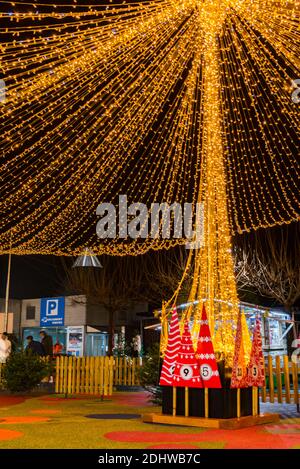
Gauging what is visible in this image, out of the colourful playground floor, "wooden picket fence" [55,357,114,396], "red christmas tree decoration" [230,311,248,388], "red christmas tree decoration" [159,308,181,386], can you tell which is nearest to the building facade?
"wooden picket fence" [55,357,114,396]

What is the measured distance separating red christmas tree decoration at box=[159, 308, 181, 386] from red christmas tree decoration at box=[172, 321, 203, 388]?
11cm

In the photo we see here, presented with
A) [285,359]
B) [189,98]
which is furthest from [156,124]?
[285,359]

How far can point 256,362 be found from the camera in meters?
9.78

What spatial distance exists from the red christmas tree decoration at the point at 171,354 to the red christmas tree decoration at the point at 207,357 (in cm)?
54

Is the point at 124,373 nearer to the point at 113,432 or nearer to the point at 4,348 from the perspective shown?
the point at 4,348

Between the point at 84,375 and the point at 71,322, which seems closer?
the point at 84,375

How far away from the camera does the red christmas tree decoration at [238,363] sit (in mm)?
8984

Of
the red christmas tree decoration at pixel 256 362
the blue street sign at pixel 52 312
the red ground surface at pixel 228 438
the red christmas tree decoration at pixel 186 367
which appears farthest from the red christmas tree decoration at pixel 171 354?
the blue street sign at pixel 52 312

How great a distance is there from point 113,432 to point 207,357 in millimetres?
2072

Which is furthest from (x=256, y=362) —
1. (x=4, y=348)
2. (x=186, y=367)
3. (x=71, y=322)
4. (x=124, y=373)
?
(x=71, y=322)

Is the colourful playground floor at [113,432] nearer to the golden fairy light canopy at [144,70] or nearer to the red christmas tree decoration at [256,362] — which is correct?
the red christmas tree decoration at [256,362]
